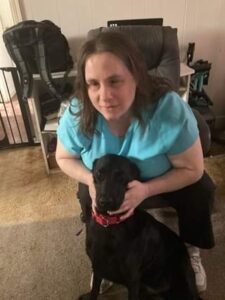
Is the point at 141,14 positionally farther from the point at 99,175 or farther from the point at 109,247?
the point at 109,247

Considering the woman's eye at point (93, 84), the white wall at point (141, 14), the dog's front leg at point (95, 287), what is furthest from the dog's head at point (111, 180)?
the white wall at point (141, 14)

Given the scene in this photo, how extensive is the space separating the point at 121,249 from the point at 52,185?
3.56ft

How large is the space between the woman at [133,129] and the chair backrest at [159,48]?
66 cm

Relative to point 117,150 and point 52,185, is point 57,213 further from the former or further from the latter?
point 117,150

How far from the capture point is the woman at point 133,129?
83 centimetres

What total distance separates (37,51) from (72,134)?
90 centimetres

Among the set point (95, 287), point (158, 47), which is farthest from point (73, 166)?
point (158, 47)

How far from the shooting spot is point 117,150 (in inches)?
40.3

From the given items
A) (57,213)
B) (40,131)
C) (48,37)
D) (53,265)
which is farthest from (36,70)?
(53,265)

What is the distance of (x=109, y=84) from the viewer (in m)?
0.83

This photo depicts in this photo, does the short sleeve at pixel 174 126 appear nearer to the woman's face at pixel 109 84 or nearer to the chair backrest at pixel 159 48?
the woman's face at pixel 109 84

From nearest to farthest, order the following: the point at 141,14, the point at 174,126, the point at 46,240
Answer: the point at 174,126
the point at 46,240
the point at 141,14

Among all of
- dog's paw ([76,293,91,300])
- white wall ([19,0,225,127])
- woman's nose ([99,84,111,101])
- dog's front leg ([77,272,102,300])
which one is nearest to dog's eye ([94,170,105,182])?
woman's nose ([99,84,111,101])

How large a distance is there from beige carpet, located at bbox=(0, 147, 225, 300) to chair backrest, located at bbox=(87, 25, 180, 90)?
29.7 inches
